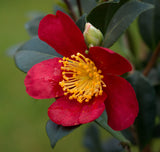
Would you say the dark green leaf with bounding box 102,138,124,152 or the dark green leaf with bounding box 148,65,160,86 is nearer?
the dark green leaf with bounding box 148,65,160,86

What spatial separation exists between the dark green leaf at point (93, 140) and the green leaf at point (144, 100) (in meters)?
0.50

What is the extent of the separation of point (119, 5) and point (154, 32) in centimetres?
39

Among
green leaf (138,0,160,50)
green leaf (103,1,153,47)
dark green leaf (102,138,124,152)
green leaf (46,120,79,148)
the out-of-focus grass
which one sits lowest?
the out-of-focus grass

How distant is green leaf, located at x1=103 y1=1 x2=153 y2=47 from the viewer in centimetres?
73

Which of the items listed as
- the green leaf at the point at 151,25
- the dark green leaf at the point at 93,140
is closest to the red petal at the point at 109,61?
the green leaf at the point at 151,25

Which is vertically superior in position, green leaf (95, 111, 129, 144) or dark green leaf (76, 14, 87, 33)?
dark green leaf (76, 14, 87, 33)

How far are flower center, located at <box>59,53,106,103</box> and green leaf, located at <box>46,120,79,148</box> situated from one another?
0.08m

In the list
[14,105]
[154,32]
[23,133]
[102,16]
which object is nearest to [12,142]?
[23,133]

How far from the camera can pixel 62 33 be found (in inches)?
29.4

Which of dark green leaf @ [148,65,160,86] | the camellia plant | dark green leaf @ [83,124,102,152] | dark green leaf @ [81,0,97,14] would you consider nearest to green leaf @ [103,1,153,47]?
the camellia plant

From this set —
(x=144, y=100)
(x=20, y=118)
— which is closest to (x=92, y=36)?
(x=144, y=100)

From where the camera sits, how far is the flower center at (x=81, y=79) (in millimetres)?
762

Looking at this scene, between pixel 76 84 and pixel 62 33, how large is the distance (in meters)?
0.16

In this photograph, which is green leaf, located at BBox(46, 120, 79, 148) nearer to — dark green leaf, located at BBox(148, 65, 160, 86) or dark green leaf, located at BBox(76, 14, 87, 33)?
dark green leaf, located at BBox(76, 14, 87, 33)
